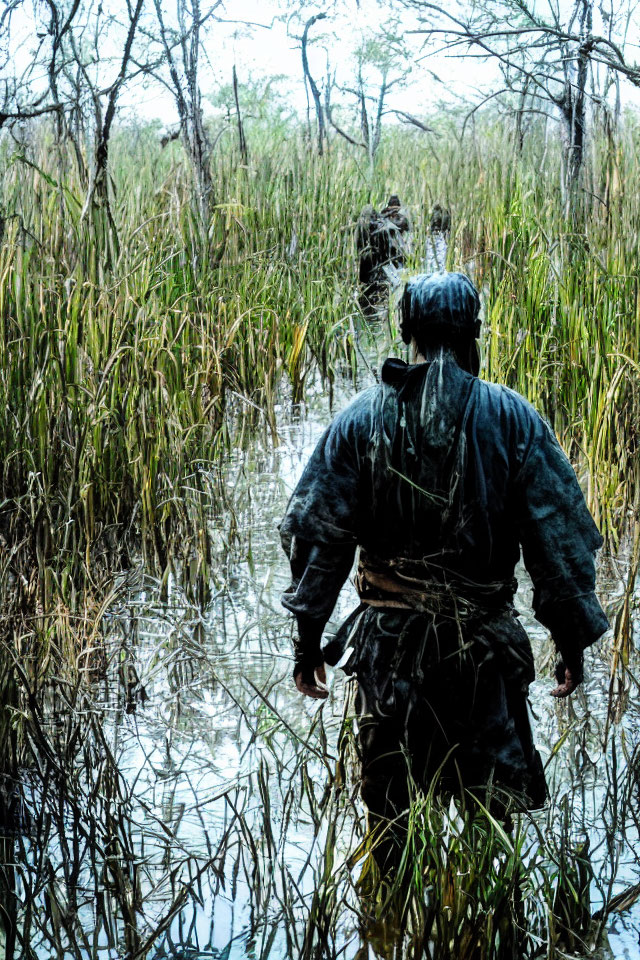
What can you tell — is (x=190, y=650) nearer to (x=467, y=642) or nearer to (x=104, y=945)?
(x=104, y=945)

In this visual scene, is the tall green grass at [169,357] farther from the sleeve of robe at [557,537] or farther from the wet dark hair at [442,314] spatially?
the wet dark hair at [442,314]

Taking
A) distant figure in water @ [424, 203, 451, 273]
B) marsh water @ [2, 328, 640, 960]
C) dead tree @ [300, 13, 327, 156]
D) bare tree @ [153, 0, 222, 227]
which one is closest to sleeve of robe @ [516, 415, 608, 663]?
marsh water @ [2, 328, 640, 960]

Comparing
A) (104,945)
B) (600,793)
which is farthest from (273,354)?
(104,945)

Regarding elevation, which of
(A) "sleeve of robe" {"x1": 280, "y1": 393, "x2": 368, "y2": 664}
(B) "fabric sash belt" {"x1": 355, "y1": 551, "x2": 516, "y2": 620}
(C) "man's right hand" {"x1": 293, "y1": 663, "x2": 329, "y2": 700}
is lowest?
(C) "man's right hand" {"x1": 293, "y1": 663, "x2": 329, "y2": 700}

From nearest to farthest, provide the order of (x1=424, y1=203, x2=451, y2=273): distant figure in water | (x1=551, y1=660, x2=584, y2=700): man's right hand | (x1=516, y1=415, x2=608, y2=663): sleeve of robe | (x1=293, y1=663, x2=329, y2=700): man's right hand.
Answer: (x1=516, y1=415, x2=608, y2=663): sleeve of robe, (x1=551, y1=660, x2=584, y2=700): man's right hand, (x1=293, y1=663, x2=329, y2=700): man's right hand, (x1=424, y1=203, x2=451, y2=273): distant figure in water

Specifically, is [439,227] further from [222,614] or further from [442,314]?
[442,314]

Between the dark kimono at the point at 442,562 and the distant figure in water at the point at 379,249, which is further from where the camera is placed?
the distant figure in water at the point at 379,249

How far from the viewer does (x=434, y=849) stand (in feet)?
5.66

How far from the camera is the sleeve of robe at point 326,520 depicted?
5.86 ft

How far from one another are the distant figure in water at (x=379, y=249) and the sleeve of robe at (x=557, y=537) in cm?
493

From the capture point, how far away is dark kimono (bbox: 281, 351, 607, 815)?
1.73m

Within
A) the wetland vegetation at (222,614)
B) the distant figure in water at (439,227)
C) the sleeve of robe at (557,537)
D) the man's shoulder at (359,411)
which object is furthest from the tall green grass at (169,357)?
the distant figure in water at (439,227)

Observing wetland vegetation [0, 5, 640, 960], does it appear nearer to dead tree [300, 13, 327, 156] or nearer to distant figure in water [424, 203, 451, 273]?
distant figure in water [424, 203, 451, 273]

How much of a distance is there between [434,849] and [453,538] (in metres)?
0.53
